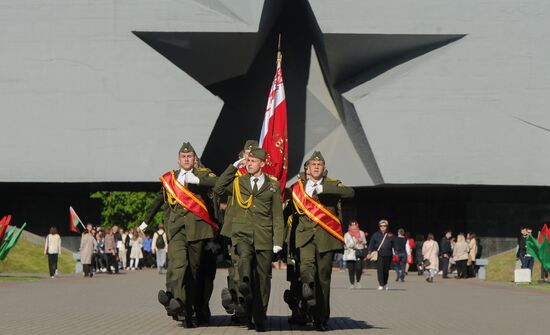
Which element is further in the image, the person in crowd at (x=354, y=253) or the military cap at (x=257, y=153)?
the person in crowd at (x=354, y=253)

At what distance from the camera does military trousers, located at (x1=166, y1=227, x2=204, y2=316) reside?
1306 cm

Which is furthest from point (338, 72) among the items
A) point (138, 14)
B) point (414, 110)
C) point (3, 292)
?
point (3, 292)

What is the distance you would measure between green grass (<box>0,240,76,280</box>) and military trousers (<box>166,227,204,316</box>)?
21.7 metres

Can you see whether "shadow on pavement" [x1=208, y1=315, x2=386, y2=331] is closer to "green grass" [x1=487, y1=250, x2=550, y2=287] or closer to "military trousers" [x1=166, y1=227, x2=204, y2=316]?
"military trousers" [x1=166, y1=227, x2=204, y2=316]

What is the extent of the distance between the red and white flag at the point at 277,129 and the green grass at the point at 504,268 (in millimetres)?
7716

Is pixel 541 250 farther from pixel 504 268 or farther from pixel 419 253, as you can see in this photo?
pixel 419 253

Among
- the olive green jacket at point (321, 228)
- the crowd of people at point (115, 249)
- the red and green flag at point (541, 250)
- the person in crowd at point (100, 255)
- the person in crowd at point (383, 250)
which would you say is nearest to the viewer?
the olive green jacket at point (321, 228)

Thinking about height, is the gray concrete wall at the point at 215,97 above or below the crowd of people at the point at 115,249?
above

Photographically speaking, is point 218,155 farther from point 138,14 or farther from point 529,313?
point 529,313

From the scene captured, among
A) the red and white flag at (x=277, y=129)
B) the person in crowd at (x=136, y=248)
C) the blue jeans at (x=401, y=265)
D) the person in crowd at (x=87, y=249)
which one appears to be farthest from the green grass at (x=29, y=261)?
the blue jeans at (x=401, y=265)

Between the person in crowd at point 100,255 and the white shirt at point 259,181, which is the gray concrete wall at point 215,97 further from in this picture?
the white shirt at point 259,181

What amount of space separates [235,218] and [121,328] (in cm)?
186

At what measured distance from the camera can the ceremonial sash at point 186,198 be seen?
13438 millimetres

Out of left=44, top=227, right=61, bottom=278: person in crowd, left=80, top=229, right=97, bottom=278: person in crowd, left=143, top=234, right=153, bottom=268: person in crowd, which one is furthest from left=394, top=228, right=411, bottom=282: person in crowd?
left=143, top=234, right=153, bottom=268: person in crowd
